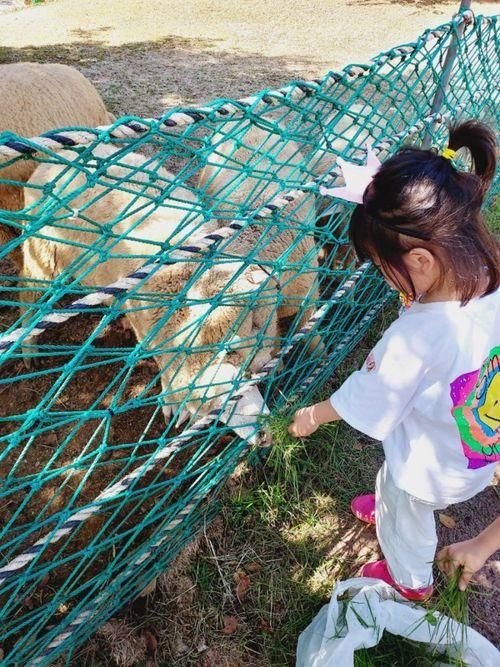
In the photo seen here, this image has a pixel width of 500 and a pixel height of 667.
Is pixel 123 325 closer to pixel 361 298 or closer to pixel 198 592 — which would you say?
pixel 361 298

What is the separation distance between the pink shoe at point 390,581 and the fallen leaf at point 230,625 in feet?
2.09

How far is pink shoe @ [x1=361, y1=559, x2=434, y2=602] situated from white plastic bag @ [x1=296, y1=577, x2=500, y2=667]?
0.06 metres

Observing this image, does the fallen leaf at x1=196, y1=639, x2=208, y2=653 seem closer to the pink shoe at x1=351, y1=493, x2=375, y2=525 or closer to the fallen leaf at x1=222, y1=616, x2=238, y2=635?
the fallen leaf at x1=222, y1=616, x2=238, y2=635

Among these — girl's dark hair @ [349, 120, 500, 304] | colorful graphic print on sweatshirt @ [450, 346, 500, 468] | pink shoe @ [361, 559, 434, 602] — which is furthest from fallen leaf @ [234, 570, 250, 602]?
girl's dark hair @ [349, 120, 500, 304]

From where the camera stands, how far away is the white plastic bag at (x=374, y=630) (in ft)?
5.85

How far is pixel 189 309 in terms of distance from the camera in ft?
8.36

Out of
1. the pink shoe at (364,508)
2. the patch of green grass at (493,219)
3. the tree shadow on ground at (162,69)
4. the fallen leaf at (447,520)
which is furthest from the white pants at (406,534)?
the tree shadow on ground at (162,69)

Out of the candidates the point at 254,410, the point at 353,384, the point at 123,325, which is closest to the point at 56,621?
the point at 254,410

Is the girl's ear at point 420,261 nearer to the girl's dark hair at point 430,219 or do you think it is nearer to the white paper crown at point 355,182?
the girl's dark hair at point 430,219

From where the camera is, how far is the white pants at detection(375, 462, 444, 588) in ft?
6.16

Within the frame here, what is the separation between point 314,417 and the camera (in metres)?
1.82

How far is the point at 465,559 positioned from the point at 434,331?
94 centimetres

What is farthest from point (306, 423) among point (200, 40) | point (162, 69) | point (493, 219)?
point (200, 40)

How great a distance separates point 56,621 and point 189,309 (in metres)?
1.60
